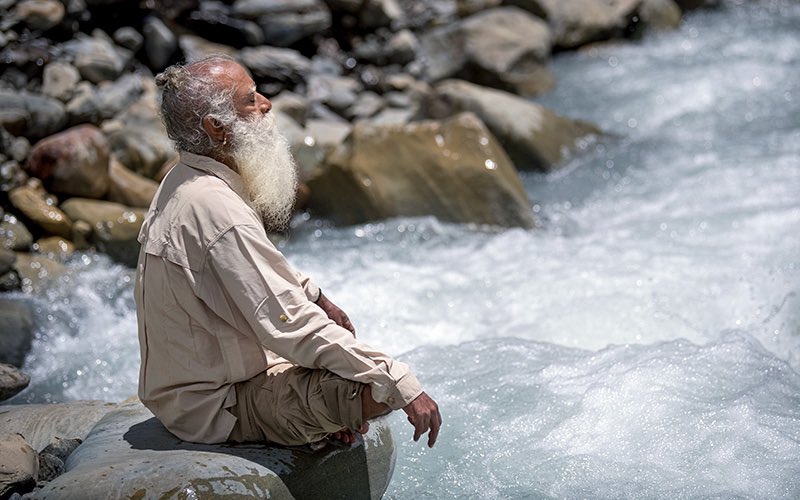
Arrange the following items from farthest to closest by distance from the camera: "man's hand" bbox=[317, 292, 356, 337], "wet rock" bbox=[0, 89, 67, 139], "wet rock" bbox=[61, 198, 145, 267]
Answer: "wet rock" bbox=[0, 89, 67, 139], "wet rock" bbox=[61, 198, 145, 267], "man's hand" bbox=[317, 292, 356, 337]

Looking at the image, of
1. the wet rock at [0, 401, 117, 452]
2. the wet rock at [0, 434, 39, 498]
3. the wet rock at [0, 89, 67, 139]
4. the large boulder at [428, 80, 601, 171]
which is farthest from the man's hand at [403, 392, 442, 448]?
the large boulder at [428, 80, 601, 171]

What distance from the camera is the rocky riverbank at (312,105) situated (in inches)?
249

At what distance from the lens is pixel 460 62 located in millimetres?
9555

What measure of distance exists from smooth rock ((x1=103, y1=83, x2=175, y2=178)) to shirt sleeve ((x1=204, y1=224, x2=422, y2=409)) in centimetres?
434

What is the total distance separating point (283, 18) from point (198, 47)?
0.97 m

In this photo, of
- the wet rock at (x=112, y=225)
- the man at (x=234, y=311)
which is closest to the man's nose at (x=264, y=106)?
the man at (x=234, y=311)

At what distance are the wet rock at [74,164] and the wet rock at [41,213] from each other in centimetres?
20

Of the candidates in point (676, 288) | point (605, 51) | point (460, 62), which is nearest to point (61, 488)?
point (676, 288)

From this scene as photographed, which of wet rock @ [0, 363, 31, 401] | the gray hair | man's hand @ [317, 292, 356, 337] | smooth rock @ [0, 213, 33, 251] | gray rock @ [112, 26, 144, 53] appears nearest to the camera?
the gray hair

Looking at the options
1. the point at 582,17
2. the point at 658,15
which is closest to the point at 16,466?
the point at 582,17

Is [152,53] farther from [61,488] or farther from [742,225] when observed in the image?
[61,488]

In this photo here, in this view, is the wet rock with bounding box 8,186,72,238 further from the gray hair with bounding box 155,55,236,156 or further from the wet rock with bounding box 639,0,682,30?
the wet rock with bounding box 639,0,682,30

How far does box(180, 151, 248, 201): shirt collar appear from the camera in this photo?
290 cm

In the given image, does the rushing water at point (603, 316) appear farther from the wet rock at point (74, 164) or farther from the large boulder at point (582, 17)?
the large boulder at point (582, 17)
